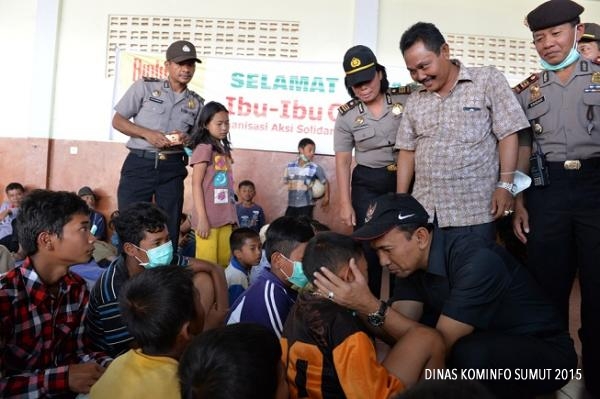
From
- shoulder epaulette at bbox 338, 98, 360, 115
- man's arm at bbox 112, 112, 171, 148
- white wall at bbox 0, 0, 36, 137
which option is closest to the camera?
shoulder epaulette at bbox 338, 98, 360, 115

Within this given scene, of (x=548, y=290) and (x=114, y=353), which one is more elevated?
(x=548, y=290)

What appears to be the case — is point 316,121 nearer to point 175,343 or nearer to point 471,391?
point 175,343

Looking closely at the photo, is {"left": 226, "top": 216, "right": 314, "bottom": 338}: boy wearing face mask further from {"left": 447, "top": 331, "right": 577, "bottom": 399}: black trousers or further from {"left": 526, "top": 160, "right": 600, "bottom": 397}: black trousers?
{"left": 526, "top": 160, "right": 600, "bottom": 397}: black trousers

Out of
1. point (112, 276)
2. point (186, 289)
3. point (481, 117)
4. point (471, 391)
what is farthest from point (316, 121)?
point (471, 391)

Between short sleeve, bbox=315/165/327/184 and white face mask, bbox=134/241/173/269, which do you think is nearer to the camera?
white face mask, bbox=134/241/173/269

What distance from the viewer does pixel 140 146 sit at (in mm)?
3385

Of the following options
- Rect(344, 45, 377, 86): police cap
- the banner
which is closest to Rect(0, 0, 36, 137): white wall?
the banner

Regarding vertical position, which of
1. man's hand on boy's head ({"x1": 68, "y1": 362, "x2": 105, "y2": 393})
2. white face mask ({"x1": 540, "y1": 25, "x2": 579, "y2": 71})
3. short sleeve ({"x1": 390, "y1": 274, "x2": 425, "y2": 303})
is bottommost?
man's hand on boy's head ({"x1": 68, "y1": 362, "x2": 105, "y2": 393})

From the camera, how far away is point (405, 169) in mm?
2732

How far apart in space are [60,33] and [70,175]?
1956 millimetres

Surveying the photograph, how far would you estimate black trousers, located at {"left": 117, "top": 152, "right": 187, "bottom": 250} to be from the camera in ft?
11.0

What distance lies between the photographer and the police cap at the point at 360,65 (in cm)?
274

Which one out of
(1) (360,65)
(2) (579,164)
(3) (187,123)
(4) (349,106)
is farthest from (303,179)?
(2) (579,164)

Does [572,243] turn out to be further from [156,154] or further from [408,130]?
[156,154]
